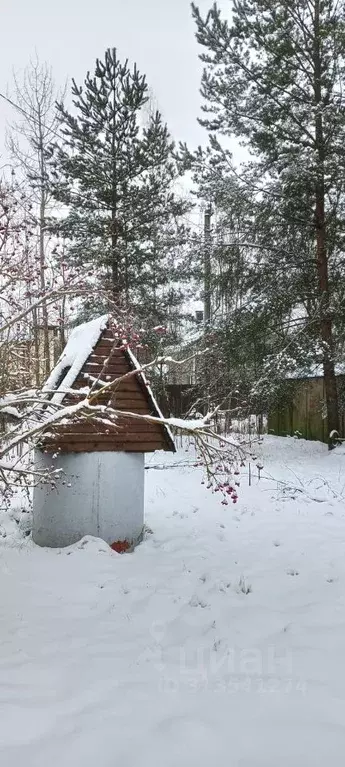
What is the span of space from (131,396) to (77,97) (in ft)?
35.4

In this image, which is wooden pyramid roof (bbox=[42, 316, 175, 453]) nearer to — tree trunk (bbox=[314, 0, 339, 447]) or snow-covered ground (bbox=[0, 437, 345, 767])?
snow-covered ground (bbox=[0, 437, 345, 767])

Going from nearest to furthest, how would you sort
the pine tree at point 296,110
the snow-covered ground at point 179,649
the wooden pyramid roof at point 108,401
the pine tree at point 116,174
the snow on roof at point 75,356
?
the snow-covered ground at point 179,649 → the wooden pyramid roof at point 108,401 → the snow on roof at point 75,356 → the pine tree at point 296,110 → the pine tree at point 116,174

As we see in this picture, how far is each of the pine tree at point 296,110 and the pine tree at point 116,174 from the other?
214 cm

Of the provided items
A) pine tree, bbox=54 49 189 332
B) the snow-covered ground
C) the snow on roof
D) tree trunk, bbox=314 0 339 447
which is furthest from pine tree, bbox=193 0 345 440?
the snow-covered ground

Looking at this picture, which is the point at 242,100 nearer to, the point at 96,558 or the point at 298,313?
the point at 298,313

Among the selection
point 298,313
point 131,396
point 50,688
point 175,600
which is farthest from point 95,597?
point 298,313

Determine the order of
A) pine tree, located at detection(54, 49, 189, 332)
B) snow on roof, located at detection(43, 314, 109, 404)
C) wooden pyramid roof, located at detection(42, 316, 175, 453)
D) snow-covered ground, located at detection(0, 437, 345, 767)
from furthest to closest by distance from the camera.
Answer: pine tree, located at detection(54, 49, 189, 332), snow on roof, located at detection(43, 314, 109, 404), wooden pyramid roof, located at detection(42, 316, 175, 453), snow-covered ground, located at detection(0, 437, 345, 767)

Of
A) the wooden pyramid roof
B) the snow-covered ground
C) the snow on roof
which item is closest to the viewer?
the snow-covered ground

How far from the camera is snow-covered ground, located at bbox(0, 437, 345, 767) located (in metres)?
2.37

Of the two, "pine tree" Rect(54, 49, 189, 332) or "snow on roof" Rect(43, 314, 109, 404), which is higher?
"pine tree" Rect(54, 49, 189, 332)

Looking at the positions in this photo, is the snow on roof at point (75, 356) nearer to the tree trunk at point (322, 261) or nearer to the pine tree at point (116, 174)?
the tree trunk at point (322, 261)

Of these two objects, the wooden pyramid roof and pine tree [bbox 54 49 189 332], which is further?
pine tree [bbox 54 49 189 332]

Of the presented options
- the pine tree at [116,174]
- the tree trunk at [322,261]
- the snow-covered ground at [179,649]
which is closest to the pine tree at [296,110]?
the tree trunk at [322,261]

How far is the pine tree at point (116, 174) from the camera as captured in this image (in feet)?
42.8
